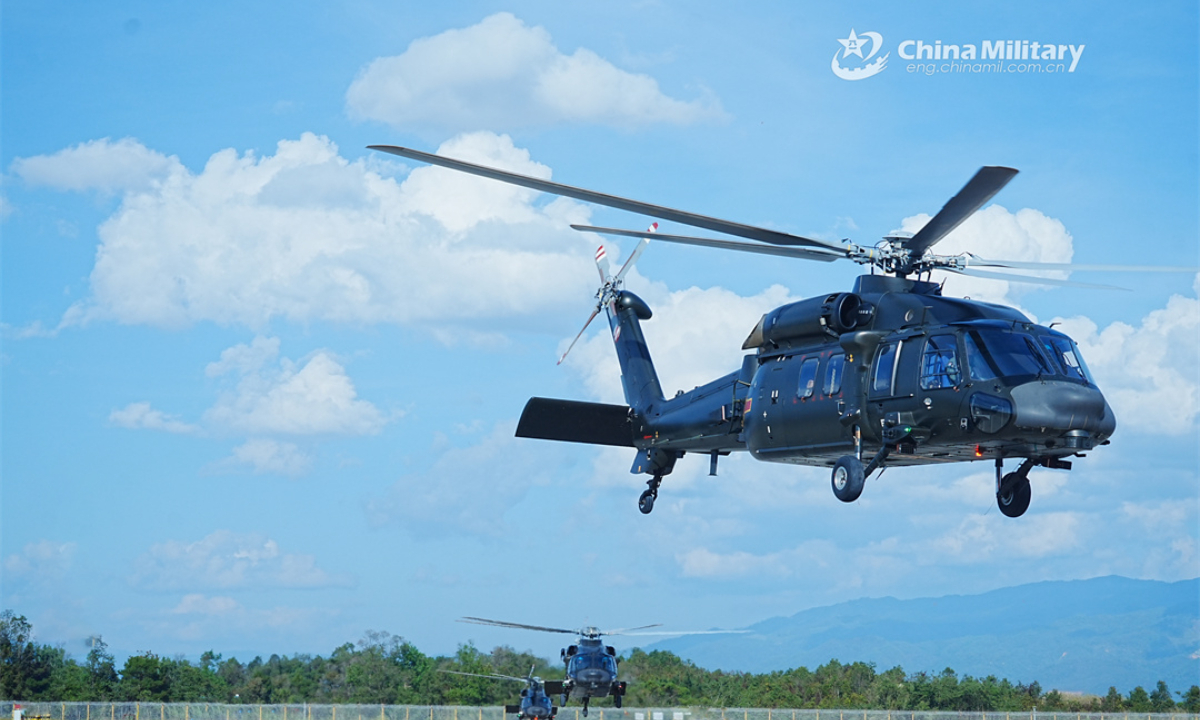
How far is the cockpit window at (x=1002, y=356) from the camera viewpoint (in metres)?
20.9

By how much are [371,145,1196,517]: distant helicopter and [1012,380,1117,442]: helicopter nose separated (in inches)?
0.9

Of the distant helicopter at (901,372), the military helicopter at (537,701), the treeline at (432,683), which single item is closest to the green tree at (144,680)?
the treeline at (432,683)

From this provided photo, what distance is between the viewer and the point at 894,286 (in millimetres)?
23953

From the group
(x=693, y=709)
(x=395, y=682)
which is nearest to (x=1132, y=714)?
(x=693, y=709)

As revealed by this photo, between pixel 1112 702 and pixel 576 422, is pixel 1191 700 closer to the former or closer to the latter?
pixel 1112 702

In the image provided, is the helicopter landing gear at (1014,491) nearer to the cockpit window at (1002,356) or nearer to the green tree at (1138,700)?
the cockpit window at (1002,356)

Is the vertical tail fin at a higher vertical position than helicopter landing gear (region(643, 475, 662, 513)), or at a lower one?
higher

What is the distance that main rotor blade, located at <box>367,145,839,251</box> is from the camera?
19.3 meters

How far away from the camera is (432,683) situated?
68.6m

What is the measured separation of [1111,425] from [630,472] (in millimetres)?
12707

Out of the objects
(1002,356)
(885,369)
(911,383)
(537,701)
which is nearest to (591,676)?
(537,701)

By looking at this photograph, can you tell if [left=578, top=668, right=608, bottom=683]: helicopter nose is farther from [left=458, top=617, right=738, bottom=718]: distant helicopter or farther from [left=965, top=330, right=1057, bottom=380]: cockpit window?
[left=965, top=330, right=1057, bottom=380]: cockpit window

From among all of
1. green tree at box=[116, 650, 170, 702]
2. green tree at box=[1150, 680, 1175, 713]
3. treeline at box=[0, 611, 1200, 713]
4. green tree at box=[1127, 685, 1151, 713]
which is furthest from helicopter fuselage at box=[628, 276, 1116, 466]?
green tree at box=[1150, 680, 1175, 713]

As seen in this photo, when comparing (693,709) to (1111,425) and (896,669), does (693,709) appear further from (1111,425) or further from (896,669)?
(1111,425)
